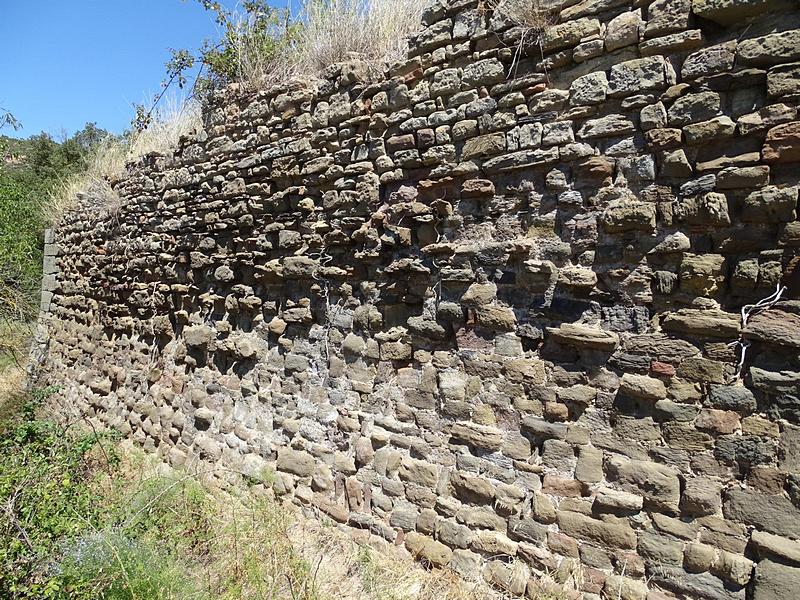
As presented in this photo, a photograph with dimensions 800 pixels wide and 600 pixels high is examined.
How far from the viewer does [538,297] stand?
301 centimetres

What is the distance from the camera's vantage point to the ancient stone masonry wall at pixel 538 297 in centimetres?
237

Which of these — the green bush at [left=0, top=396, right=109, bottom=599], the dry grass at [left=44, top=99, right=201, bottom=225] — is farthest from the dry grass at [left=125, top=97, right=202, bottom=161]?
the green bush at [left=0, top=396, right=109, bottom=599]

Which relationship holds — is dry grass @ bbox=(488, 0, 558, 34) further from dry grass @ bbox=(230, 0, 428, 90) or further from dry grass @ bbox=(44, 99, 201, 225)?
dry grass @ bbox=(44, 99, 201, 225)

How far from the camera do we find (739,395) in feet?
7.80

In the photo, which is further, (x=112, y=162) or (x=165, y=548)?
(x=112, y=162)

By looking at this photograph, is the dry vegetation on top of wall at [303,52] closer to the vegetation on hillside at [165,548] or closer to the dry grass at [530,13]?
the dry grass at [530,13]

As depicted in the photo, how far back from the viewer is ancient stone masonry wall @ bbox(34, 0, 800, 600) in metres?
2.37

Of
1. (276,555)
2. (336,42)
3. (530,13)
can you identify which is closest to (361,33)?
(336,42)

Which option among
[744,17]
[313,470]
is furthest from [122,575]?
[744,17]

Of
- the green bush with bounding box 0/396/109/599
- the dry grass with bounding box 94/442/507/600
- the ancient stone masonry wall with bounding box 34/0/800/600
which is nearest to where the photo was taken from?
the ancient stone masonry wall with bounding box 34/0/800/600

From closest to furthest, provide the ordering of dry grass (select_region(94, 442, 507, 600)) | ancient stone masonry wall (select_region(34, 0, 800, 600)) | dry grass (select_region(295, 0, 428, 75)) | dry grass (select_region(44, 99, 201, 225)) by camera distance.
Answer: ancient stone masonry wall (select_region(34, 0, 800, 600)), dry grass (select_region(94, 442, 507, 600)), dry grass (select_region(295, 0, 428, 75)), dry grass (select_region(44, 99, 201, 225))

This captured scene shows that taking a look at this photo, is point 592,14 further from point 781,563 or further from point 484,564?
point 484,564

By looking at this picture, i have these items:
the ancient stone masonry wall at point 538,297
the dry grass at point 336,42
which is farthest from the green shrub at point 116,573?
the dry grass at point 336,42

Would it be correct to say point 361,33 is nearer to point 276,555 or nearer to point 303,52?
point 303,52
